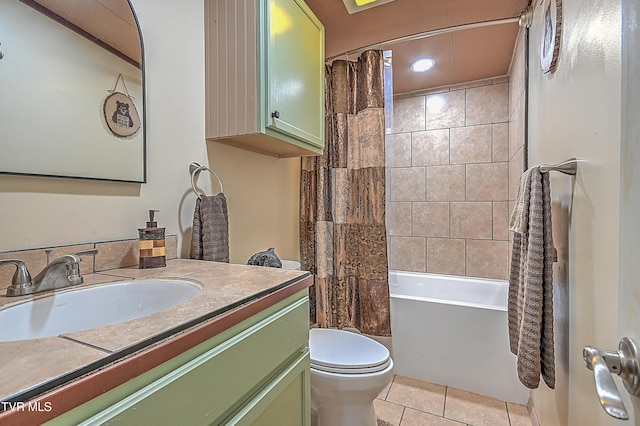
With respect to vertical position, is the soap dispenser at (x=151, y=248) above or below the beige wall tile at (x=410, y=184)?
below

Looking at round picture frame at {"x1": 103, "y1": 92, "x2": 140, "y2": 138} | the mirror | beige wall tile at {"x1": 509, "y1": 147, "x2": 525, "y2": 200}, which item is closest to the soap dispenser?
the mirror

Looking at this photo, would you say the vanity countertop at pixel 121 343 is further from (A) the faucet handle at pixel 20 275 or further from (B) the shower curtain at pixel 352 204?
(B) the shower curtain at pixel 352 204

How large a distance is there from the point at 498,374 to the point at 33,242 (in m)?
2.33

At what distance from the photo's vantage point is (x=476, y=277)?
2502 millimetres

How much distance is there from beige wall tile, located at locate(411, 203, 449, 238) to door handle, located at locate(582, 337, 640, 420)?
7.58 feet

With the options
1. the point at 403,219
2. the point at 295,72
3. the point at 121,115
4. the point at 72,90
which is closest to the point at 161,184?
the point at 121,115

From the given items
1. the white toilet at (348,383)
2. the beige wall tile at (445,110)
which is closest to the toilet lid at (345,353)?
the white toilet at (348,383)

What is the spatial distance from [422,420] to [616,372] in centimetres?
153

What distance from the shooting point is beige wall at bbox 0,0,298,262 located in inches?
33.1

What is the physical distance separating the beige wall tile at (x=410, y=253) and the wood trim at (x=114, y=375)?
2.28m

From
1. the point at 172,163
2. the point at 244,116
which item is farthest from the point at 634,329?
the point at 172,163

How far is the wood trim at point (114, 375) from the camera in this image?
34 cm

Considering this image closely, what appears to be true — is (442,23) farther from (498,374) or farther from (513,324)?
(498,374)

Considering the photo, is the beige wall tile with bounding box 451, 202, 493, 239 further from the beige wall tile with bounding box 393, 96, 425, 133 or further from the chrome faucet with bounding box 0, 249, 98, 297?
the chrome faucet with bounding box 0, 249, 98, 297
